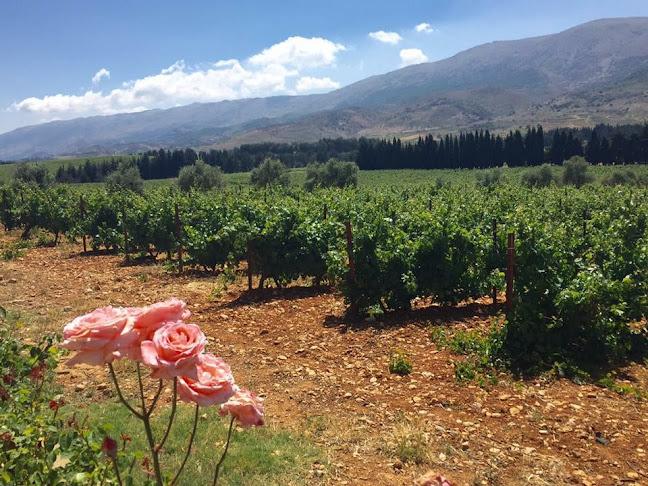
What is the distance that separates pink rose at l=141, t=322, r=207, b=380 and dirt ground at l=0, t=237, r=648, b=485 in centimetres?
321

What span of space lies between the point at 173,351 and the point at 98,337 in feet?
0.99

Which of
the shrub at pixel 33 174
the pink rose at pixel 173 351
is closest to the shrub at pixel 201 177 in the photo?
the shrub at pixel 33 174

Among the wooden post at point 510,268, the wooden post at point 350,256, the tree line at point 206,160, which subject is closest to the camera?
the wooden post at point 510,268

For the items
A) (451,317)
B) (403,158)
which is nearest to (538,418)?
(451,317)

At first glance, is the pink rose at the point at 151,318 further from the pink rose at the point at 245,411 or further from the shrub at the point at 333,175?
the shrub at the point at 333,175

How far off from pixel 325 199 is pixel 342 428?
41.3ft

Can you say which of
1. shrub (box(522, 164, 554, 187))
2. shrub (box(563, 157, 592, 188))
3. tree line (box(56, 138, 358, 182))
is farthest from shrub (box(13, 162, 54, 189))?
shrub (box(563, 157, 592, 188))

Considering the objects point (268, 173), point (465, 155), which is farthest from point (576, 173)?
point (268, 173)

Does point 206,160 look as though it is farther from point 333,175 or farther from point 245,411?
point 245,411

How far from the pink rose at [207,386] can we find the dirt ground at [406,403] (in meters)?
3.01

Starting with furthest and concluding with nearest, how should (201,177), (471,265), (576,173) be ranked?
1. (576,173)
2. (201,177)
3. (471,265)

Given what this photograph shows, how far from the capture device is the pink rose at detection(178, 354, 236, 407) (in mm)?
1786

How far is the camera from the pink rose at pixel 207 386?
5.86 feet

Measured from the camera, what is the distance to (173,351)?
5.48ft
